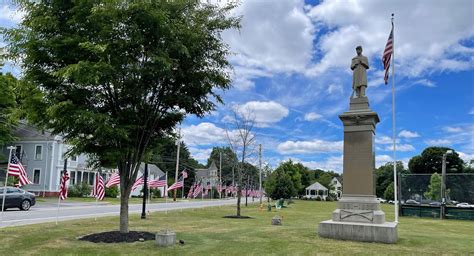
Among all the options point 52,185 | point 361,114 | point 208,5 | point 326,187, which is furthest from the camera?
point 326,187

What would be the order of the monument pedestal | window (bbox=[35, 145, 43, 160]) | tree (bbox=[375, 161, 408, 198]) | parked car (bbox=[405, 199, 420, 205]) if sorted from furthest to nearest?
tree (bbox=[375, 161, 408, 198]), window (bbox=[35, 145, 43, 160]), parked car (bbox=[405, 199, 420, 205]), the monument pedestal

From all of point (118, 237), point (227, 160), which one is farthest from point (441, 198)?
point (118, 237)

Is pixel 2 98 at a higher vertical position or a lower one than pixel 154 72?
higher

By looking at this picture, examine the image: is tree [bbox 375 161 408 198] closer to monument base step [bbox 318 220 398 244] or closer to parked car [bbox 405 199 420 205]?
parked car [bbox 405 199 420 205]

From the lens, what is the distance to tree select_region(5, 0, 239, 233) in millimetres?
11109

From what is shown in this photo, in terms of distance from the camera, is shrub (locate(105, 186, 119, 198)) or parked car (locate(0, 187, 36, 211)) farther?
shrub (locate(105, 186, 119, 198))

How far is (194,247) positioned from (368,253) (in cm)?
443

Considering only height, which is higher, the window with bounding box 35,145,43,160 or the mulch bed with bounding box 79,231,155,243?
the window with bounding box 35,145,43,160

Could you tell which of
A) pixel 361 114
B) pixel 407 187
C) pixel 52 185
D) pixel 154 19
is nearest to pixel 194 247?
pixel 154 19

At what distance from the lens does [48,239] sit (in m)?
12.2

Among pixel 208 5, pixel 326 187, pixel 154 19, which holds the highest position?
pixel 208 5

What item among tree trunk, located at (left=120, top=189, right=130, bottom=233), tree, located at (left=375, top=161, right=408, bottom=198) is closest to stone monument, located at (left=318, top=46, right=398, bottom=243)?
tree trunk, located at (left=120, top=189, right=130, bottom=233)

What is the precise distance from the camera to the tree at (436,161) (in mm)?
91188

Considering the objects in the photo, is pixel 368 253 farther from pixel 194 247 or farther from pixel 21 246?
pixel 21 246
